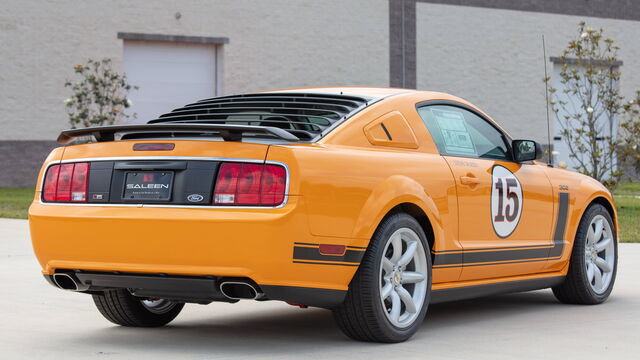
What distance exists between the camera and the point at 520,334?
6.44 meters

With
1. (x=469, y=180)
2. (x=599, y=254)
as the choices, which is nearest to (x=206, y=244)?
(x=469, y=180)

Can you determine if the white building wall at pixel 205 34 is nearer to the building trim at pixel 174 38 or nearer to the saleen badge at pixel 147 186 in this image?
the building trim at pixel 174 38

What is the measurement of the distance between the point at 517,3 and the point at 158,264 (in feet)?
102

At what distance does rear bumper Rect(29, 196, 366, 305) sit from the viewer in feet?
17.7

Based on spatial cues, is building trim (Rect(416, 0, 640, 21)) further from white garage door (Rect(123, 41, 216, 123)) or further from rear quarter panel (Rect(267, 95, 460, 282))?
rear quarter panel (Rect(267, 95, 460, 282))

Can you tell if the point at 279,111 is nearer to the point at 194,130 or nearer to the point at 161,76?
the point at 194,130

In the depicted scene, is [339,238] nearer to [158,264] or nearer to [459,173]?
[158,264]

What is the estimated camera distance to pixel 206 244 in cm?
545

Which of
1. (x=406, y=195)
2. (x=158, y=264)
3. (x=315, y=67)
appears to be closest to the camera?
(x=158, y=264)

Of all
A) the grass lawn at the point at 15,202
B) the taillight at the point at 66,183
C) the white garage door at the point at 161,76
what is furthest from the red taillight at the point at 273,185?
the white garage door at the point at 161,76

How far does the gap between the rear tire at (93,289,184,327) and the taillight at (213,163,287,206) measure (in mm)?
1384

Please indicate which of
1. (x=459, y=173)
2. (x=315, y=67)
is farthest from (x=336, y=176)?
(x=315, y=67)

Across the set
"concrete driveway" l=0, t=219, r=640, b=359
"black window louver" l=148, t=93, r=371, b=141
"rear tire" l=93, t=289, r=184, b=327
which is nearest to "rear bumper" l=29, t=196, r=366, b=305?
"concrete driveway" l=0, t=219, r=640, b=359

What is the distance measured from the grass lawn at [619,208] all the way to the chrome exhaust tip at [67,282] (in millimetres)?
9175
